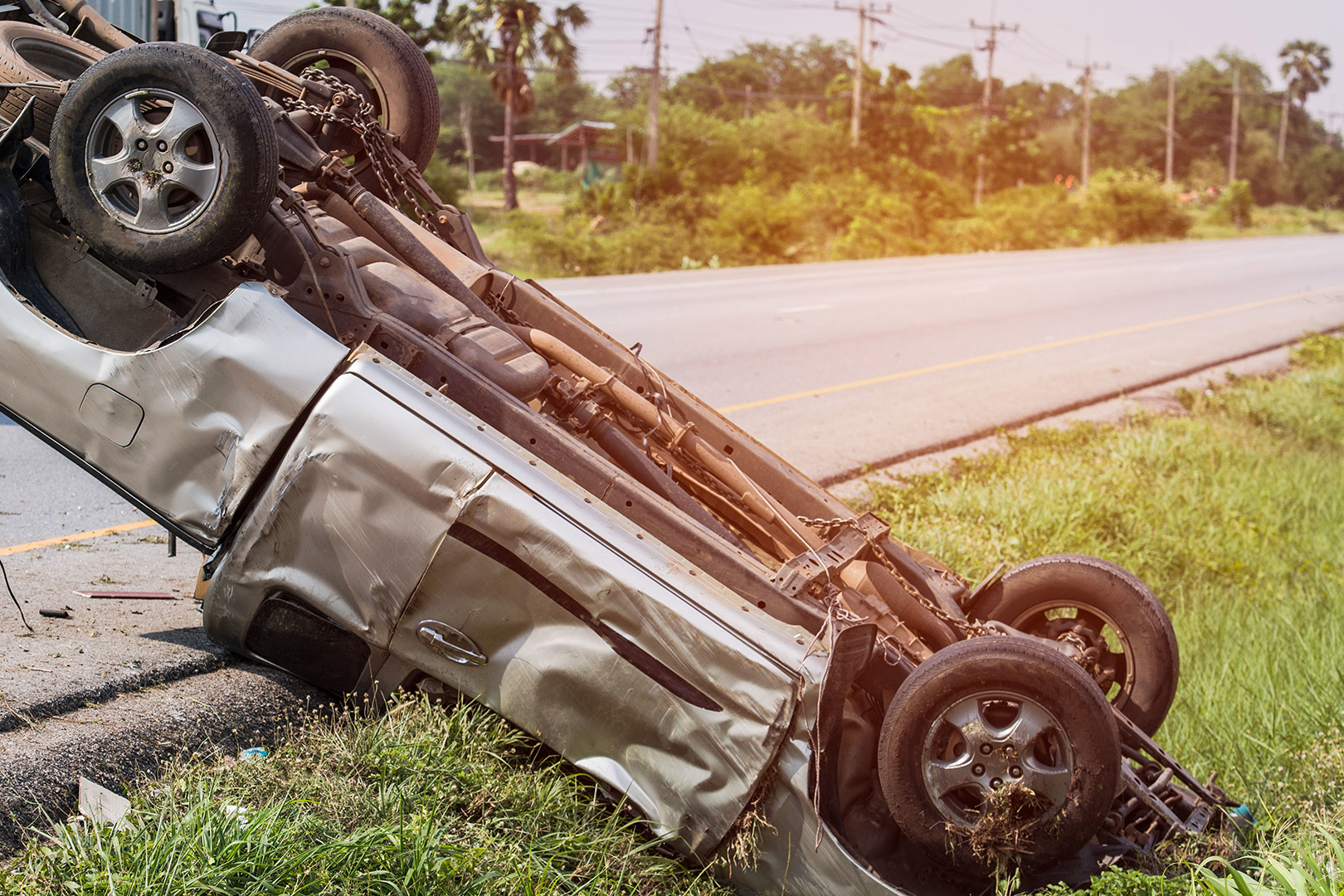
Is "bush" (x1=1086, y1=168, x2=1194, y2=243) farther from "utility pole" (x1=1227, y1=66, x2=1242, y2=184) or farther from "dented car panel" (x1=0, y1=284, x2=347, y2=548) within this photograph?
"utility pole" (x1=1227, y1=66, x2=1242, y2=184)

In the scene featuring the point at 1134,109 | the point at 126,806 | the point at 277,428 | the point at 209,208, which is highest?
the point at 1134,109

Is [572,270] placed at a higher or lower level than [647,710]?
higher

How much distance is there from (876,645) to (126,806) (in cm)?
201

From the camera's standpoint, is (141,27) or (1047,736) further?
(141,27)

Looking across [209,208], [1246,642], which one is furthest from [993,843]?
[1246,642]

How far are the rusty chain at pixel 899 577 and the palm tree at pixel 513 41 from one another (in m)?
34.2

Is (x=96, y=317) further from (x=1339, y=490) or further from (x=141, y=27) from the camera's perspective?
(x=1339, y=490)

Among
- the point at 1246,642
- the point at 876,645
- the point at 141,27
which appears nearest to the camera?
the point at 876,645

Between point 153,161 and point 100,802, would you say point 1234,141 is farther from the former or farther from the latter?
point 100,802

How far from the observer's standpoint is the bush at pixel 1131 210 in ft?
137

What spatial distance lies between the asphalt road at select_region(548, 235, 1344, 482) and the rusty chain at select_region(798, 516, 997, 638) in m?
2.84

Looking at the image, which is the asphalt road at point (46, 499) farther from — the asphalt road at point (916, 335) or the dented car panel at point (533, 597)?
the asphalt road at point (916, 335)

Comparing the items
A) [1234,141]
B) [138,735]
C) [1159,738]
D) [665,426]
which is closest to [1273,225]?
[1234,141]

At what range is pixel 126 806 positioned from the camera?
2809mm
